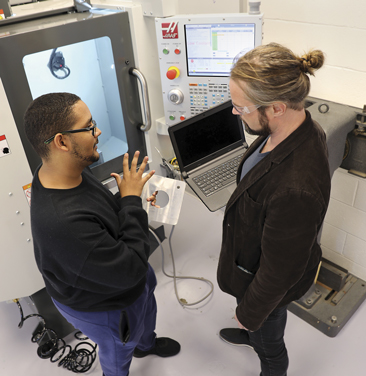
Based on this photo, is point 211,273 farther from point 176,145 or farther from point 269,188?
point 269,188

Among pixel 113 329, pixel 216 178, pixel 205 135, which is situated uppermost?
pixel 205 135

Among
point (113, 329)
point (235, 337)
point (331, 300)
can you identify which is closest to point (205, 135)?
point (113, 329)

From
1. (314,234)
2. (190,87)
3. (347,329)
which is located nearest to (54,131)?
(314,234)

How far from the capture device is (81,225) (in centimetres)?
106

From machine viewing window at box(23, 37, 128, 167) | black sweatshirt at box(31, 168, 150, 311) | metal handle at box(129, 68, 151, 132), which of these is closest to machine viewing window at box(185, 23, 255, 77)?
metal handle at box(129, 68, 151, 132)

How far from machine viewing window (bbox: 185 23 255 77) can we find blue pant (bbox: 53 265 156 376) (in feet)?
3.58

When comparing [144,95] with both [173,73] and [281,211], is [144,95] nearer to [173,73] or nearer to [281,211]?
[173,73]

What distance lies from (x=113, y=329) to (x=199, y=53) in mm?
1365

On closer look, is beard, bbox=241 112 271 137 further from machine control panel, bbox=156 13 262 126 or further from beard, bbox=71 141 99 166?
machine control panel, bbox=156 13 262 126

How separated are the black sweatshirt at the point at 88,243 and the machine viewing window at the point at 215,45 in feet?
3.04

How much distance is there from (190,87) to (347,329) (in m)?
1.55

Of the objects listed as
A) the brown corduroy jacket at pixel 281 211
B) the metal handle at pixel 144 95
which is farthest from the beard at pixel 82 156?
the metal handle at pixel 144 95

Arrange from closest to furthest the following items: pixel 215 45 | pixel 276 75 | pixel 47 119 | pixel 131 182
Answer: pixel 276 75, pixel 47 119, pixel 131 182, pixel 215 45

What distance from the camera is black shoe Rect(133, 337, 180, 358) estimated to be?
1818 mm
